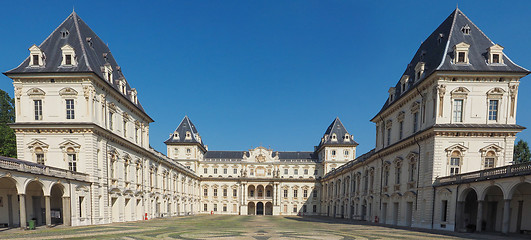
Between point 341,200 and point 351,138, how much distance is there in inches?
987

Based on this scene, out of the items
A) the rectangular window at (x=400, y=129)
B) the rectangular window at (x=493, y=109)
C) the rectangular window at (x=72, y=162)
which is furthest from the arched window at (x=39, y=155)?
the rectangular window at (x=493, y=109)

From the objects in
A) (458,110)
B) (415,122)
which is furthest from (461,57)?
(415,122)

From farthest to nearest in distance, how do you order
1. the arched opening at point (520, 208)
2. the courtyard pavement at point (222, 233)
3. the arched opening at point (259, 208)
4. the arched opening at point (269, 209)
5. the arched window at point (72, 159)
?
the arched opening at point (259, 208)
the arched opening at point (269, 209)
the arched window at point (72, 159)
the arched opening at point (520, 208)
the courtyard pavement at point (222, 233)

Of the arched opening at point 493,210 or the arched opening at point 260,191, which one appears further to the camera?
the arched opening at point 260,191

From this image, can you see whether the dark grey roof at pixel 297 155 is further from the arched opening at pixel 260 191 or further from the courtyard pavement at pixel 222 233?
the courtyard pavement at pixel 222 233

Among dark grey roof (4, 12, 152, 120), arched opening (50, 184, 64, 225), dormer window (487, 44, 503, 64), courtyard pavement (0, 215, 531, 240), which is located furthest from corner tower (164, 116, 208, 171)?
dormer window (487, 44, 503, 64)

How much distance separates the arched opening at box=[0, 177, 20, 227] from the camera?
2525 cm

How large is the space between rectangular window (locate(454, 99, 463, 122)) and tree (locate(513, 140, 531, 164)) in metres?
40.1

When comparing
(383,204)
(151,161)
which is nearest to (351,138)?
(383,204)

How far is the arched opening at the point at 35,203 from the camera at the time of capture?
2603 cm

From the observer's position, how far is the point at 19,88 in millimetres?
28109

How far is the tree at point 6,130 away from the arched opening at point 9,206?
20414 mm

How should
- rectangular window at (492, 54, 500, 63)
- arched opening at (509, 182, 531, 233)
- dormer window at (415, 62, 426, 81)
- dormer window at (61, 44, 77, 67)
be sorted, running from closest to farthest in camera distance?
arched opening at (509, 182, 531, 233)
rectangular window at (492, 54, 500, 63)
dormer window at (61, 44, 77, 67)
dormer window at (415, 62, 426, 81)

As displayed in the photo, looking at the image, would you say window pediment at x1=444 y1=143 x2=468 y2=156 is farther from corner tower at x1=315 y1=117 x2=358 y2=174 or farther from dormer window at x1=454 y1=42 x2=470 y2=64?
corner tower at x1=315 y1=117 x2=358 y2=174
